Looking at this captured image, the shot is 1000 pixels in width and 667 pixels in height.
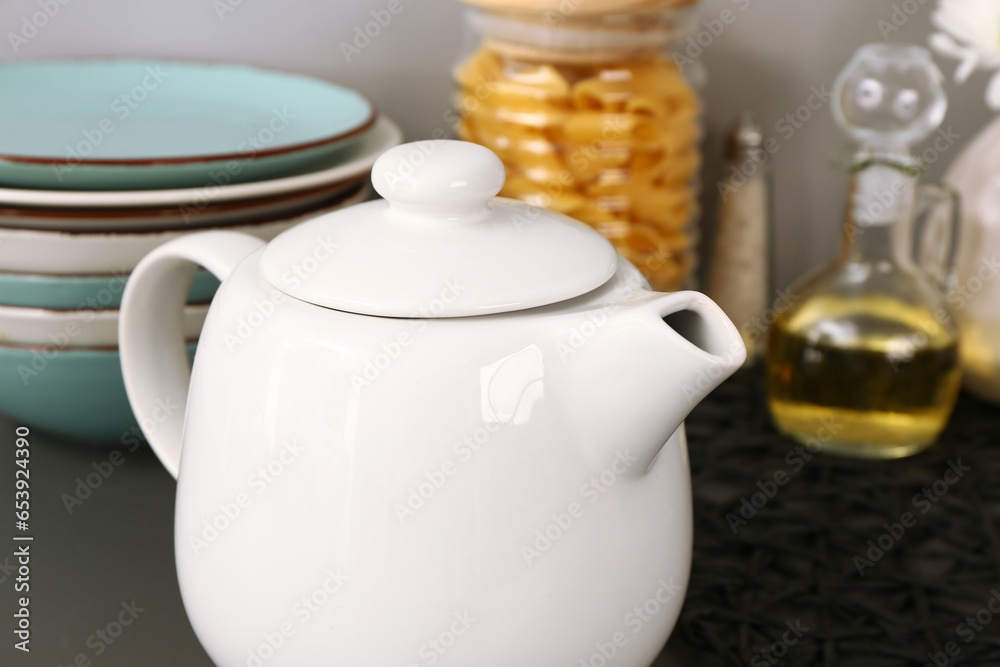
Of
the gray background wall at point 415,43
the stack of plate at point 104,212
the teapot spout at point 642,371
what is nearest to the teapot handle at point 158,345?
the stack of plate at point 104,212

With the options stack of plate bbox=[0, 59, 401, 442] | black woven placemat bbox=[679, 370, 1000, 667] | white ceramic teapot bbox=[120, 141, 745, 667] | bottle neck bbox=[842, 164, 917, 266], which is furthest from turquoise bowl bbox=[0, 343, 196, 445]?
bottle neck bbox=[842, 164, 917, 266]

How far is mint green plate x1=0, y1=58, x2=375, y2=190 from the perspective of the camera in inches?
22.4

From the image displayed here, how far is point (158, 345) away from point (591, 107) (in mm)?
320

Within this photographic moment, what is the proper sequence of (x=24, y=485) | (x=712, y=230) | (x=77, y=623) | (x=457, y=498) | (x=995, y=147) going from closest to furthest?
(x=457, y=498) < (x=77, y=623) < (x=24, y=485) < (x=995, y=147) < (x=712, y=230)

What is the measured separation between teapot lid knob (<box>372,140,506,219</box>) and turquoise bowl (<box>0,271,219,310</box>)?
229mm

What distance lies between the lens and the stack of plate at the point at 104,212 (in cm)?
56

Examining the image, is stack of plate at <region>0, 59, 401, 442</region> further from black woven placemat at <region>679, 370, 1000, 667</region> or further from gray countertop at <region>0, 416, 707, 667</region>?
black woven placemat at <region>679, 370, 1000, 667</region>

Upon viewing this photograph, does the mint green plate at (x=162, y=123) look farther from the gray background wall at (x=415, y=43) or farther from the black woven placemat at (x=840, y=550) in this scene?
the black woven placemat at (x=840, y=550)

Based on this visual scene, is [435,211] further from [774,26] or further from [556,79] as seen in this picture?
[774,26]

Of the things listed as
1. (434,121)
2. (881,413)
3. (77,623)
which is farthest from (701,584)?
(434,121)

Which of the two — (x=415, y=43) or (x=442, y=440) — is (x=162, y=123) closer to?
(x=415, y=43)

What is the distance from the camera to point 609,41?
2.16 feet

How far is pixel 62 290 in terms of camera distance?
0.58 meters

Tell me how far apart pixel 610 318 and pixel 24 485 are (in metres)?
0.44
